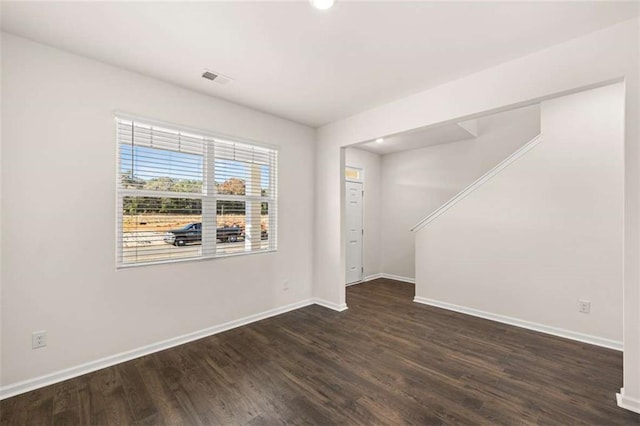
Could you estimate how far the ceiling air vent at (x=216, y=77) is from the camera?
8.70ft

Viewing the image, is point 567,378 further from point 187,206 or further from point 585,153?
point 187,206

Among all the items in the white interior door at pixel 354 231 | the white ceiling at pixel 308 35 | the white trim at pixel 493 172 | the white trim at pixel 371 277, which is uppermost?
the white ceiling at pixel 308 35

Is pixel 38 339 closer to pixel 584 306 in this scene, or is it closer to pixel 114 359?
pixel 114 359

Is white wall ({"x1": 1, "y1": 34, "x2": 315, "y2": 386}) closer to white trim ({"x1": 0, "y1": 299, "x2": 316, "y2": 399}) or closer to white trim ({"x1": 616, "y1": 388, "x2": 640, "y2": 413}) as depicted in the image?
white trim ({"x1": 0, "y1": 299, "x2": 316, "y2": 399})

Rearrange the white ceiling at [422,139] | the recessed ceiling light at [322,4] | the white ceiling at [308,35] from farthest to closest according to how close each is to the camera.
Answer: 1. the white ceiling at [422,139]
2. the white ceiling at [308,35]
3. the recessed ceiling light at [322,4]

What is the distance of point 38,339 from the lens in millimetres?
2186

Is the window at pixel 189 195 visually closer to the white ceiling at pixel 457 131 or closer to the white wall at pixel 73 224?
the white wall at pixel 73 224

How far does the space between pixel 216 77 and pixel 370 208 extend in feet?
13.8

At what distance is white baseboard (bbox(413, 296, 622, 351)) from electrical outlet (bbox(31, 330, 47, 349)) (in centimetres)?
439

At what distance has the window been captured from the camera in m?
2.65

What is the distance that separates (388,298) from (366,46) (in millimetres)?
3750

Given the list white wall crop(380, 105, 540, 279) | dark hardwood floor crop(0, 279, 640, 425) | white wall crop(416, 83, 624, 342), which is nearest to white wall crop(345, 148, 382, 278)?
white wall crop(380, 105, 540, 279)

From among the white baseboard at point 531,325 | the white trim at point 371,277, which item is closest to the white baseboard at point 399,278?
the white trim at point 371,277

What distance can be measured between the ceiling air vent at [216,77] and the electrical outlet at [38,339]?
2619mm
